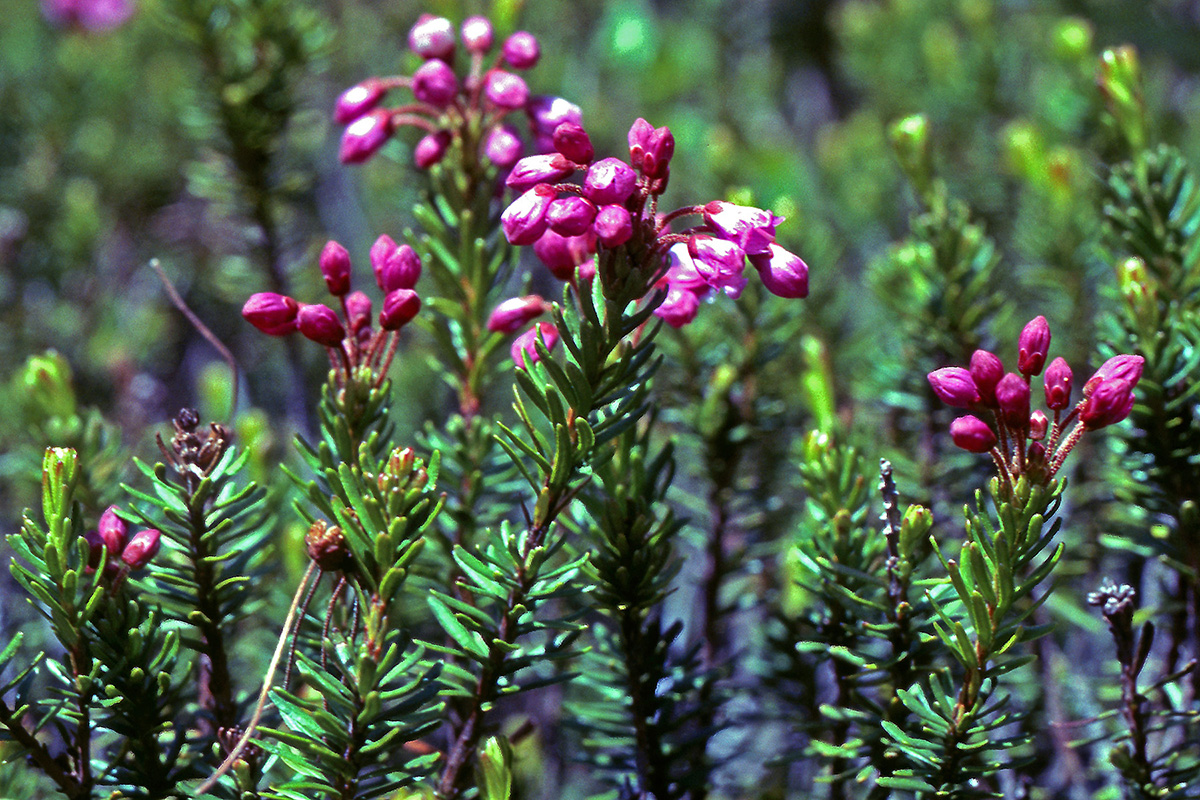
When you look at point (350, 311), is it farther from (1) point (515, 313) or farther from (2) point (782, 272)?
(2) point (782, 272)

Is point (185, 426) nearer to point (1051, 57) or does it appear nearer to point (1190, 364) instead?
point (1190, 364)

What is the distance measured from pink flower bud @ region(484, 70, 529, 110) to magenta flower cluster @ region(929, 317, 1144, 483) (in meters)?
0.40

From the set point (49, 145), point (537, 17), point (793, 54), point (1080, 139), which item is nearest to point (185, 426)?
point (49, 145)

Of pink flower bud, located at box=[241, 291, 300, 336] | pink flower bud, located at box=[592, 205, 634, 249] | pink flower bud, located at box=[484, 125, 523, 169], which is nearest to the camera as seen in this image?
pink flower bud, located at box=[592, 205, 634, 249]

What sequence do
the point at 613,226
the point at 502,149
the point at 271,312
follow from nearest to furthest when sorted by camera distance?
the point at 613,226
the point at 271,312
the point at 502,149

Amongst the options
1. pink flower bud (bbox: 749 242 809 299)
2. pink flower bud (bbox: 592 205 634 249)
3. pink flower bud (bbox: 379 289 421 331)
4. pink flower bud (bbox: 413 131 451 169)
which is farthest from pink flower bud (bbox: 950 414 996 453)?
pink flower bud (bbox: 413 131 451 169)

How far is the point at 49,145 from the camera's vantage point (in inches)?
61.4

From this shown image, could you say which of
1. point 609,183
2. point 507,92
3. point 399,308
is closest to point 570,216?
point 609,183

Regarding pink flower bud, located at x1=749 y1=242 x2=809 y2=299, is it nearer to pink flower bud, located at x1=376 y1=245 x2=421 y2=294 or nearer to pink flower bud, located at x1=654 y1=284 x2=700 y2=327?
pink flower bud, located at x1=654 y1=284 x2=700 y2=327

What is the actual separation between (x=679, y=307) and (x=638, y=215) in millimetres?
99

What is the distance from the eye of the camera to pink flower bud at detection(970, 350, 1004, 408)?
0.57 m

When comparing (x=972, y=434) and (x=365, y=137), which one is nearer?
(x=972, y=434)

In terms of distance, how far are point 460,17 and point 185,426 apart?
2.65ft

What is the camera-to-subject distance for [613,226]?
54 centimetres
